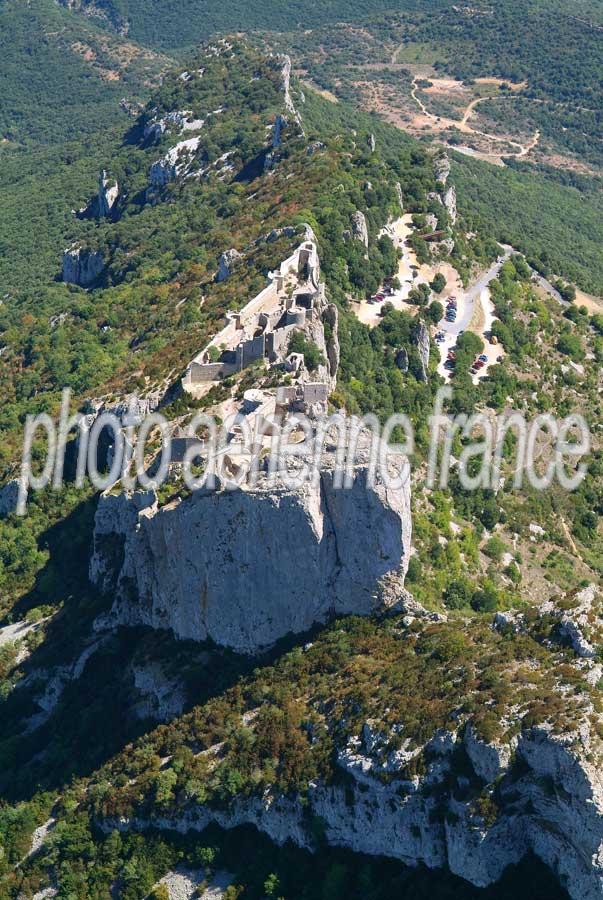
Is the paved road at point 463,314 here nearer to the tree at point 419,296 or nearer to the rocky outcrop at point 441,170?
the tree at point 419,296

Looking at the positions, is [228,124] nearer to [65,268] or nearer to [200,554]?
[65,268]

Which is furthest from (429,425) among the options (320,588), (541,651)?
(541,651)

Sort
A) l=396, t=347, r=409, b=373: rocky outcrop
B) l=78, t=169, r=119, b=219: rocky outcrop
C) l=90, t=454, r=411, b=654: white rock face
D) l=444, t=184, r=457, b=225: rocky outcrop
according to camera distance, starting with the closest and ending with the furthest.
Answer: l=90, t=454, r=411, b=654: white rock face
l=396, t=347, r=409, b=373: rocky outcrop
l=444, t=184, r=457, b=225: rocky outcrop
l=78, t=169, r=119, b=219: rocky outcrop

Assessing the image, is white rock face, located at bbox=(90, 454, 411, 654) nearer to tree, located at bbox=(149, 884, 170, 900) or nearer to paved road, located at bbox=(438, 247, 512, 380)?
tree, located at bbox=(149, 884, 170, 900)

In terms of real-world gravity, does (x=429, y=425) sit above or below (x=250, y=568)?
below

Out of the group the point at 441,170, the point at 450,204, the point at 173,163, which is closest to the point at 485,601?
the point at 450,204

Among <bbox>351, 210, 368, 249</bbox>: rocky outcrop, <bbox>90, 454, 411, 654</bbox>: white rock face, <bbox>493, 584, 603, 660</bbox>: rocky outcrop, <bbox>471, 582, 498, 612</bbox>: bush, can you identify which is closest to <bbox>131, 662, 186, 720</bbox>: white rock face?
<bbox>90, 454, 411, 654</bbox>: white rock face
